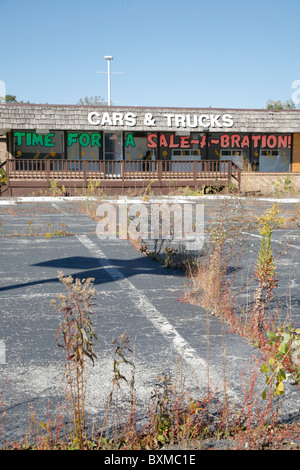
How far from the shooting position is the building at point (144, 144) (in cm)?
2386

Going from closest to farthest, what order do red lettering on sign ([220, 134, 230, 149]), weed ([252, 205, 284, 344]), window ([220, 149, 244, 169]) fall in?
weed ([252, 205, 284, 344]) → red lettering on sign ([220, 134, 230, 149]) → window ([220, 149, 244, 169])

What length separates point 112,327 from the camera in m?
4.74

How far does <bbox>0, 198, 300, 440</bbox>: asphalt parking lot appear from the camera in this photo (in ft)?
11.0

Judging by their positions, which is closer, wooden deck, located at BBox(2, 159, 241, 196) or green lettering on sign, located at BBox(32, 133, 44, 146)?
wooden deck, located at BBox(2, 159, 241, 196)

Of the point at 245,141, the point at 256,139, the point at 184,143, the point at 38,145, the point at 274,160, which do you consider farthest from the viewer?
the point at 274,160

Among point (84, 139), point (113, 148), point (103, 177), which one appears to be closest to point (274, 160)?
point (113, 148)

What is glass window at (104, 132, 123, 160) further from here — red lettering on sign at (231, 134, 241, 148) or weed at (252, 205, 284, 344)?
weed at (252, 205, 284, 344)

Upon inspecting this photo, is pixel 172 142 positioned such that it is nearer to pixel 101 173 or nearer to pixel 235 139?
pixel 235 139

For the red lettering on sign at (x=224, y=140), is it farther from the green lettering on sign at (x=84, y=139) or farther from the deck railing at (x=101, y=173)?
the green lettering on sign at (x=84, y=139)

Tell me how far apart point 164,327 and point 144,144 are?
83.1 ft

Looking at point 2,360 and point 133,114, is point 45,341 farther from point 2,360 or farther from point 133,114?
point 133,114

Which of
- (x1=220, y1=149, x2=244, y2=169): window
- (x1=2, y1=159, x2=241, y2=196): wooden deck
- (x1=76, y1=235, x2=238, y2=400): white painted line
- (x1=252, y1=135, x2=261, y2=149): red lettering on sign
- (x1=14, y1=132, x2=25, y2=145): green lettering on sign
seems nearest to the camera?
(x1=76, y1=235, x2=238, y2=400): white painted line

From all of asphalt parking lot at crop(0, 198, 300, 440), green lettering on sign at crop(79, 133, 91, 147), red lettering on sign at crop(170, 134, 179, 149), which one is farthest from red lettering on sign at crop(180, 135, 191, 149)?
asphalt parking lot at crop(0, 198, 300, 440)
